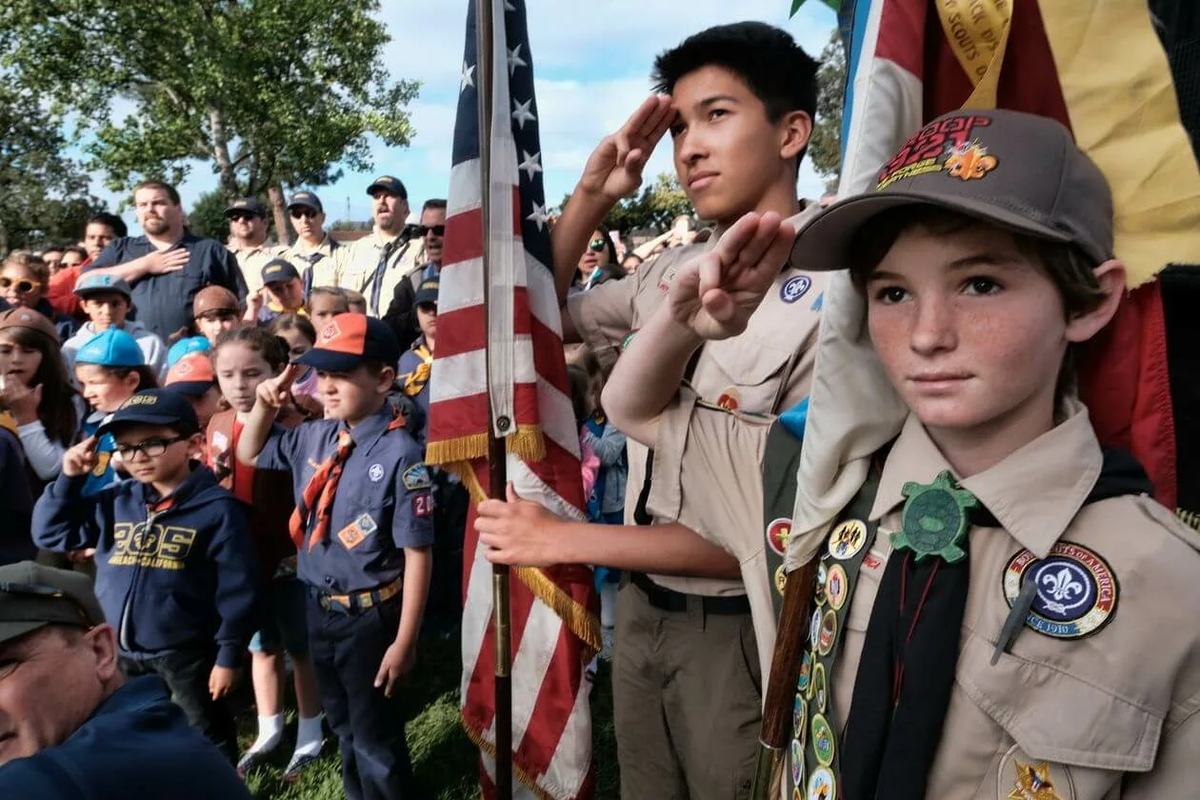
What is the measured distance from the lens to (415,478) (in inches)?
117

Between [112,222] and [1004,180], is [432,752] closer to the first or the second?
[1004,180]

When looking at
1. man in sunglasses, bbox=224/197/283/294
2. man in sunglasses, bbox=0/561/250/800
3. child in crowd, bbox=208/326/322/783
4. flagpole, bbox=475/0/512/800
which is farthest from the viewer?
man in sunglasses, bbox=224/197/283/294

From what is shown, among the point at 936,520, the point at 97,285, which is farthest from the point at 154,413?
the point at 936,520

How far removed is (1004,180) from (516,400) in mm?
1503

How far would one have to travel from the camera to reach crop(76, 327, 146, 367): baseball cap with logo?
141 inches

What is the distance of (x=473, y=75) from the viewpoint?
7.72 feet

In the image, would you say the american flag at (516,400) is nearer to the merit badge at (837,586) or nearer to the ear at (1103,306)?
the merit badge at (837,586)

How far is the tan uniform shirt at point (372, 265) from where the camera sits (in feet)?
20.2

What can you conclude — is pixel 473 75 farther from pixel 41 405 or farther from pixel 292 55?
pixel 292 55

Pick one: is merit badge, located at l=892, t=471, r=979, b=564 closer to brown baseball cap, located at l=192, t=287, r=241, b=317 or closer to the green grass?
the green grass

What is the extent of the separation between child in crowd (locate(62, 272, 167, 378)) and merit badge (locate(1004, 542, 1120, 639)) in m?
4.75

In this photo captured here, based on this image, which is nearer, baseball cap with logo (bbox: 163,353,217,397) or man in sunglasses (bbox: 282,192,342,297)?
baseball cap with logo (bbox: 163,353,217,397)

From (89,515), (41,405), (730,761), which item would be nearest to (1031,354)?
(730,761)

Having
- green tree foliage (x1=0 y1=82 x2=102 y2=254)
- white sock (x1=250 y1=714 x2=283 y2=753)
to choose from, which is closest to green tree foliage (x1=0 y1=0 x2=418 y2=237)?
green tree foliage (x1=0 y1=82 x2=102 y2=254)
